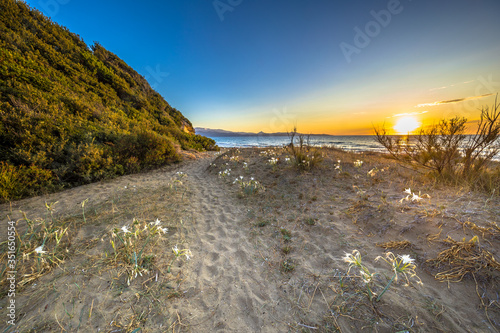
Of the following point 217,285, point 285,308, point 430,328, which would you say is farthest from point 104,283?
point 430,328

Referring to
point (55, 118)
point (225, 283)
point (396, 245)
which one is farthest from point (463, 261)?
point (55, 118)

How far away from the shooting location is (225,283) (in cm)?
220

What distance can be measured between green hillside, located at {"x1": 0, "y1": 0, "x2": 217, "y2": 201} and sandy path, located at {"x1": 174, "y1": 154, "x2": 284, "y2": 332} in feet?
16.6

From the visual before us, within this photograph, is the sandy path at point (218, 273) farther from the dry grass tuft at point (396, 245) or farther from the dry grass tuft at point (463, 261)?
the dry grass tuft at point (463, 261)

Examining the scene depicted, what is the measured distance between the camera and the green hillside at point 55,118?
4941 mm

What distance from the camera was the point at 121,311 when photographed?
1718 mm

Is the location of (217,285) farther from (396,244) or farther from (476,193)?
(476,193)

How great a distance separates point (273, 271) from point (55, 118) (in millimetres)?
Result: 9056

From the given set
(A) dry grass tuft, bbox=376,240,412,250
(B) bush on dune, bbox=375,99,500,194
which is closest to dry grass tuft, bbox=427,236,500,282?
(A) dry grass tuft, bbox=376,240,412,250

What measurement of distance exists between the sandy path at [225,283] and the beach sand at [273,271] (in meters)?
0.01

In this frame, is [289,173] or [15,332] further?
[289,173]

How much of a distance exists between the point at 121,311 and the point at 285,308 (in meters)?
1.75

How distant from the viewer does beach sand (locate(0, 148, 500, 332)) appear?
1640mm

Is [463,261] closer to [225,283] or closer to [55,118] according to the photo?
[225,283]
